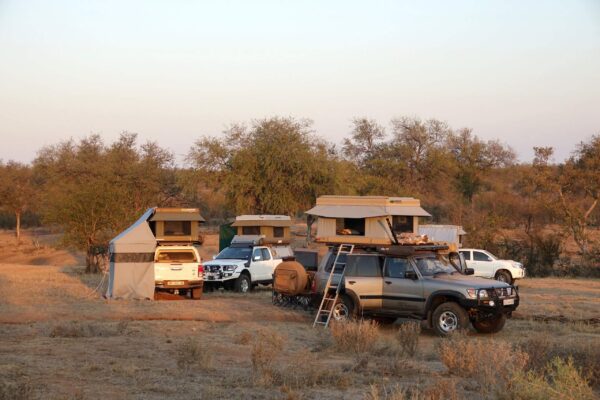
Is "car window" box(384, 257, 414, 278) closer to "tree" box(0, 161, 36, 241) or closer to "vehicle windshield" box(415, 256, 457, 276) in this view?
"vehicle windshield" box(415, 256, 457, 276)

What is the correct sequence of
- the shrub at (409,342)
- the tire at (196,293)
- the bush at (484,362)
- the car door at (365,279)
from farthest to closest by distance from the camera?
the tire at (196,293) → the car door at (365,279) → the shrub at (409,342) → the bush at (484,362)

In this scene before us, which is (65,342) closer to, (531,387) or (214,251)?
(531,387)

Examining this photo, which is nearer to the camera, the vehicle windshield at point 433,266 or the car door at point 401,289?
the car door at point 401,289

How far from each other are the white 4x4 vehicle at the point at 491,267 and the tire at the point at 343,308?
517 inches

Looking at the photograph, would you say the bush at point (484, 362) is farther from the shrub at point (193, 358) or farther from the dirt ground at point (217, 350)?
the shrub at point (193, 358)

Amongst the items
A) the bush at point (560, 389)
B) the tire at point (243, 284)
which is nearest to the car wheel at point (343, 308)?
the tire at point (243, 284)

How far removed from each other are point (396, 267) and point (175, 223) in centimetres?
920

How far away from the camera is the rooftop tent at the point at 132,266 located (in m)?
21.2

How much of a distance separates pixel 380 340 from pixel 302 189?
29.4m

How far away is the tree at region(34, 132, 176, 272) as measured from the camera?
32.8 metres

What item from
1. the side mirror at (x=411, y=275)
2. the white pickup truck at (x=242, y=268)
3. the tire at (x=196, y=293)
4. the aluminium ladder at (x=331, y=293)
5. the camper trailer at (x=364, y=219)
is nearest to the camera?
the side mirror at (x=411, y=275)

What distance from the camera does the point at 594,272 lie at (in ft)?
114

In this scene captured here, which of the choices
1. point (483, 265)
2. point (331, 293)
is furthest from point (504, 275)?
point (331, 293)

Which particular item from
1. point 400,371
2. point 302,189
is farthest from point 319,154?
point 400,371
